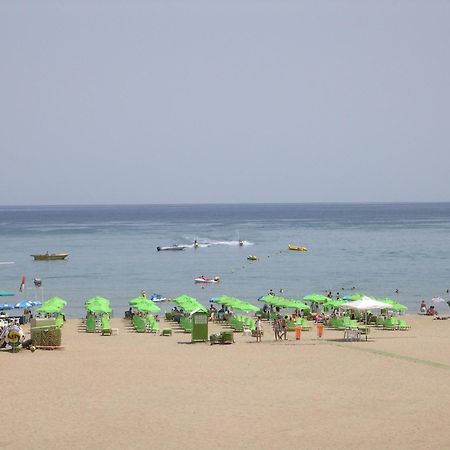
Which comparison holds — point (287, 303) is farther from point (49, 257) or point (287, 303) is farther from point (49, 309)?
point (49, 257)

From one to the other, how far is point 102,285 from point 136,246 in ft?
138

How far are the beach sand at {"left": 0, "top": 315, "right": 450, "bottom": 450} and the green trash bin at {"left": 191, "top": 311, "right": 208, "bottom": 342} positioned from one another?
0.86m

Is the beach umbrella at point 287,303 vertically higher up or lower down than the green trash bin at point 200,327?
lower down

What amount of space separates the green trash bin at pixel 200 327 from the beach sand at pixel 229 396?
33.7 inches

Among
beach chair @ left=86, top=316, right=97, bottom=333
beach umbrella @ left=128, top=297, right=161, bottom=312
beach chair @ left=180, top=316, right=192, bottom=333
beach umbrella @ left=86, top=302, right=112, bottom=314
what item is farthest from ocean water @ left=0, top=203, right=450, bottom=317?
beach chair @ left=180, top=316, right=192, bottom=333

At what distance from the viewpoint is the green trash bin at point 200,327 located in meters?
25.2

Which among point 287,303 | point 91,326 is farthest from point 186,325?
point 287,303

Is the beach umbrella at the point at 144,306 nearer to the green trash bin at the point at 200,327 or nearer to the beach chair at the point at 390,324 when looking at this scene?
the green trash bin at the point at 200,327

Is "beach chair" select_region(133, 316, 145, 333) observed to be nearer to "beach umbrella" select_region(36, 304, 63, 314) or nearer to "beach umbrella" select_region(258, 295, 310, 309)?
A: "beach umbrella" select_region(36, 304, 63, 314)

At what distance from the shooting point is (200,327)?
25.3 metres

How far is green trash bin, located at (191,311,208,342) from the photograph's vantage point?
2525cm

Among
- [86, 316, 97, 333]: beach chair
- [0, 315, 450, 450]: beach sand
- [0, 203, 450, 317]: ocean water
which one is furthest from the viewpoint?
[0, 203, 450, 317]: ocean water

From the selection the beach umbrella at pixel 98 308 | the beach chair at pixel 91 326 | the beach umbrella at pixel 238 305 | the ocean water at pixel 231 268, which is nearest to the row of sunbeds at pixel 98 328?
the beach chair at pixel 91 326

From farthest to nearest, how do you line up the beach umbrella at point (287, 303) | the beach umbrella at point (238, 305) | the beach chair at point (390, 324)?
the beach umbrella at point (238, 305), the beach umbrella at point (287, 303), the beach chair at point (390, 324)
